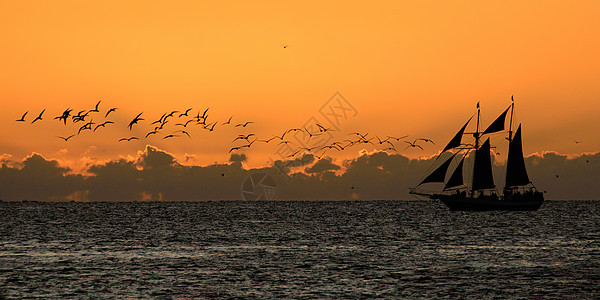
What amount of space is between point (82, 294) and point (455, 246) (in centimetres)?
4779

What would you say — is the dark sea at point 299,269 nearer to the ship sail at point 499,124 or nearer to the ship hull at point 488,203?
the ship hull at point 488,203

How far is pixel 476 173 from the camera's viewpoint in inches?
5837

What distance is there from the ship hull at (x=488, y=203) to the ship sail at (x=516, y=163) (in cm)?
834

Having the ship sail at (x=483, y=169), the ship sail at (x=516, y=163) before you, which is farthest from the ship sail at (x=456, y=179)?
the ship sail at (x=516, y=163)

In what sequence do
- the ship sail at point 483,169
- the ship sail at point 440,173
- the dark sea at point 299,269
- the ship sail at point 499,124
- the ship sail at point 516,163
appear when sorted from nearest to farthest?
the dark sea at point 299,269 → the ship sail at point 516,163 → the ship sail at point 440,173 → the ship sail at point 483,169 → the ship sail at point 499,124

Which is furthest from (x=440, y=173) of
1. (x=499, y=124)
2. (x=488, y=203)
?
(x=499, y=124)

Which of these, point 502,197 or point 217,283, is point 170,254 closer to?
point 217,283

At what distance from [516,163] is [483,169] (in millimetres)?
7791

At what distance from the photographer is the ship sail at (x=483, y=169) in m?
148

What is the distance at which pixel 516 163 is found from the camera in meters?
142

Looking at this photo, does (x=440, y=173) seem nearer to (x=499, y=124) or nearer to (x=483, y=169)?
(x=483, y=169)

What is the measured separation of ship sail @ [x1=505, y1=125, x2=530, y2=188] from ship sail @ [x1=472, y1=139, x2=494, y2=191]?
5.15m

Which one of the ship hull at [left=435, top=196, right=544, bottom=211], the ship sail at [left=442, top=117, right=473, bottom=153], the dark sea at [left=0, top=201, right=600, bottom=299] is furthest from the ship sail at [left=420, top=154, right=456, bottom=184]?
the dark sea at [left=0, top=201, right=600, bottom=299]

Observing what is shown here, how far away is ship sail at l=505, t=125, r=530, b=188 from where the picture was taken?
141625mm
